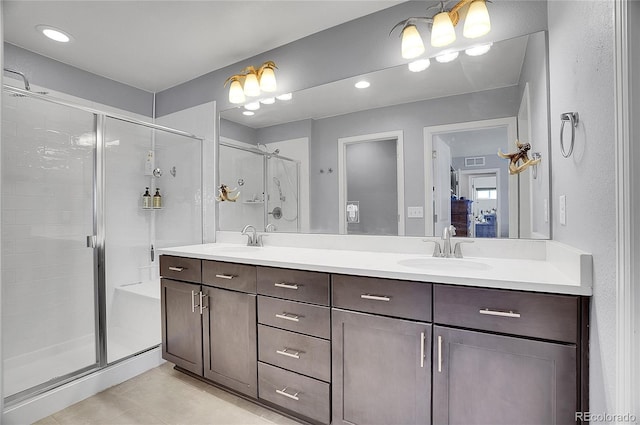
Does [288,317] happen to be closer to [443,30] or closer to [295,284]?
[295,284]

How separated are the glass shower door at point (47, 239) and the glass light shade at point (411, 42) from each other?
2.08 meters

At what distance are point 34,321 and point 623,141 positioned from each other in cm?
329

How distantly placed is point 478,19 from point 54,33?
8.63 feet

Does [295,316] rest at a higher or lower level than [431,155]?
lower

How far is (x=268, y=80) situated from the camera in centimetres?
226

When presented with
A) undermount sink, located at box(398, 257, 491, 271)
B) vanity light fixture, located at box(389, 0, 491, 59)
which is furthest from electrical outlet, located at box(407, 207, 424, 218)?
vanity light fixture, located at box(389, 0, 491, 59)

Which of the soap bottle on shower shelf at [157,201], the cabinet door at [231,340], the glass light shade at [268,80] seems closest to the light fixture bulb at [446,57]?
the glass light shade at [268,80]

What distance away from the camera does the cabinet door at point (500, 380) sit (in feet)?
3.38

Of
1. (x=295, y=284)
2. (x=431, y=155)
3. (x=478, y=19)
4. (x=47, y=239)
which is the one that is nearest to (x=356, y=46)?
(x=478, y=19)

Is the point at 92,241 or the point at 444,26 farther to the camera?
the point at 92,241

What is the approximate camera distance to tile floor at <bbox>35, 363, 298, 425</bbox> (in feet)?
5.54

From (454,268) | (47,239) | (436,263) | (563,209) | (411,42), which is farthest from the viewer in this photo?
(47,239)

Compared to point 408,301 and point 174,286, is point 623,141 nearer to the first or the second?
point 408,301

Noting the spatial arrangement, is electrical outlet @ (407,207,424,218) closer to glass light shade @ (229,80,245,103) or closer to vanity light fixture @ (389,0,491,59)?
vanity light fixture @ (389,0,491,59)
